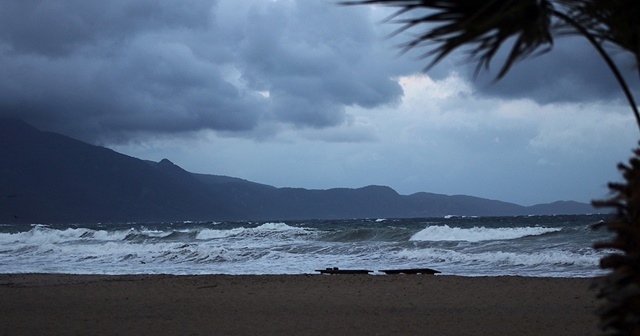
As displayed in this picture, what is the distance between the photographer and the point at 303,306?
10367 mm

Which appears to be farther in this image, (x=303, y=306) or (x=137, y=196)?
(x=137, y=196)

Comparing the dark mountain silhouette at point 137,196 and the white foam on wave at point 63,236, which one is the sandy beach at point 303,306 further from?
the dark mountain silhouette at point 137,196

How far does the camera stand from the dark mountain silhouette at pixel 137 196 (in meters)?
150

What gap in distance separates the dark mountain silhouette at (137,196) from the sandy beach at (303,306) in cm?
13210

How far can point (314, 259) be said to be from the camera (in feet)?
73.7

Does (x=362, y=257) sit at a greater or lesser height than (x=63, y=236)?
lesser

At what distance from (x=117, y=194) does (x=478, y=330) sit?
173 metres

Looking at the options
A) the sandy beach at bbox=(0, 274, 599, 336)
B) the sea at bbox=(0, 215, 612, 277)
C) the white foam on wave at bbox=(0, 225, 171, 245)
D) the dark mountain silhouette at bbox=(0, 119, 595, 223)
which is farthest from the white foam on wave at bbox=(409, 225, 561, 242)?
the dark mountain silhouette at bbox=(0, 119, 595, 223)

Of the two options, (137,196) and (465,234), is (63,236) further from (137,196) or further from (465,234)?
(137,196)

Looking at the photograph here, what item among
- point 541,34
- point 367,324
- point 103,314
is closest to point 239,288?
point 103,314

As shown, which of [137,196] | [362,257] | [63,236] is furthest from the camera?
[137,196]

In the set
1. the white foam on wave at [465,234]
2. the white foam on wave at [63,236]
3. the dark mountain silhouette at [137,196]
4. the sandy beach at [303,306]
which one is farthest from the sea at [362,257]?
the dark mountain silhouette at [137,196]

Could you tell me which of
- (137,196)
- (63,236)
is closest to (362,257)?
(63,236)

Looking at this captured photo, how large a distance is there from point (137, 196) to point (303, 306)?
558 ft
